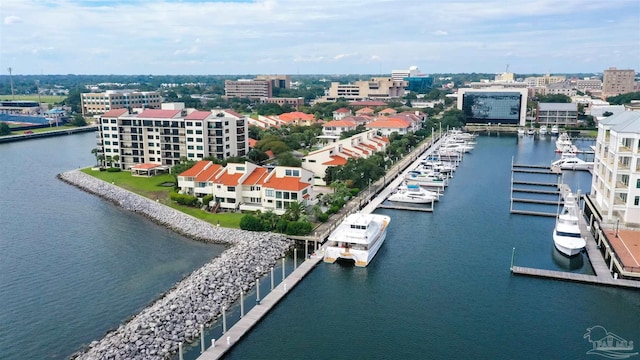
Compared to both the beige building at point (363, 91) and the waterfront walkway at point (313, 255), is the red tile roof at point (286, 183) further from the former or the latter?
the beige building at point (363, 91)

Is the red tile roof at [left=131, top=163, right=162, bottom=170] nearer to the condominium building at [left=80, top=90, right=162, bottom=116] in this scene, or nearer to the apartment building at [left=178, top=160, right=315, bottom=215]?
the apartment building at [left=178, top=160, right=315, bottom=215]

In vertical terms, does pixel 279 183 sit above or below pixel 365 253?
above

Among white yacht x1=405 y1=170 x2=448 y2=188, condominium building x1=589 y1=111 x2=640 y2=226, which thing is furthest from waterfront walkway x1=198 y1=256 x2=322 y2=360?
white yacht x1=405 y1=170 x2=448 y2=188

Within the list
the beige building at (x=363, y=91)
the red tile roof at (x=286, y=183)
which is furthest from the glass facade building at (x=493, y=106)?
the red tile roof at (x=286, y=183)

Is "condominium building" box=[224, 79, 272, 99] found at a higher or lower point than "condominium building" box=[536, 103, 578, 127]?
higher

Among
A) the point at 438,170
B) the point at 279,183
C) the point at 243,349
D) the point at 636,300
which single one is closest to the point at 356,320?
the point at 243,349

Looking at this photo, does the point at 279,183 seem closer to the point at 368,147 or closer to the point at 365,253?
the point at 365,253
